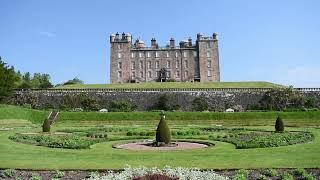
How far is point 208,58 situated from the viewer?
315 ft

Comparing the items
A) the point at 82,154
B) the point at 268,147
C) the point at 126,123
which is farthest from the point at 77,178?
the point at 126,123

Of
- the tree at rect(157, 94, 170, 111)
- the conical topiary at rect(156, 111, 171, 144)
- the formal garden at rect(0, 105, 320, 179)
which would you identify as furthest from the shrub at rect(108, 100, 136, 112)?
the conical topiary at rect(156, 111, 171, 144)

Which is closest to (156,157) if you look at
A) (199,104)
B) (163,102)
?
(199,104)

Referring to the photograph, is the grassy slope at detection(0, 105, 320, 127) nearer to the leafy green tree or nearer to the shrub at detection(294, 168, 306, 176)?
the leafy green tree

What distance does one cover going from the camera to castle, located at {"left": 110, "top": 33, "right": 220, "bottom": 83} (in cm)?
9612

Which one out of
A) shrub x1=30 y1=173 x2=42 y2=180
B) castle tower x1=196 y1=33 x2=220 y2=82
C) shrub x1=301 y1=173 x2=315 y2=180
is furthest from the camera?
castle tower x1=196 y1=33 x2=220 y2=82

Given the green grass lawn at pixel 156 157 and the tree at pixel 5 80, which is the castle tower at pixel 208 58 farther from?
the green grass lawn at pixel 156 157

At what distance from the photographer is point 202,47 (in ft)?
316

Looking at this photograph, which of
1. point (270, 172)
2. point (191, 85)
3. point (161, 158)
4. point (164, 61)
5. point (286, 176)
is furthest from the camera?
point (164, 61)

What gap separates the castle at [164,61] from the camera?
96.1 meters

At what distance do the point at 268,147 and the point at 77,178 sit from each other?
12.4 m

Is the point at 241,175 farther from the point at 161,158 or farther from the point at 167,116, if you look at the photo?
the point at 167,116

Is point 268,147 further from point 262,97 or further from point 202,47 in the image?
point 202,47

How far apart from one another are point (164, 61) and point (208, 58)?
964cm
